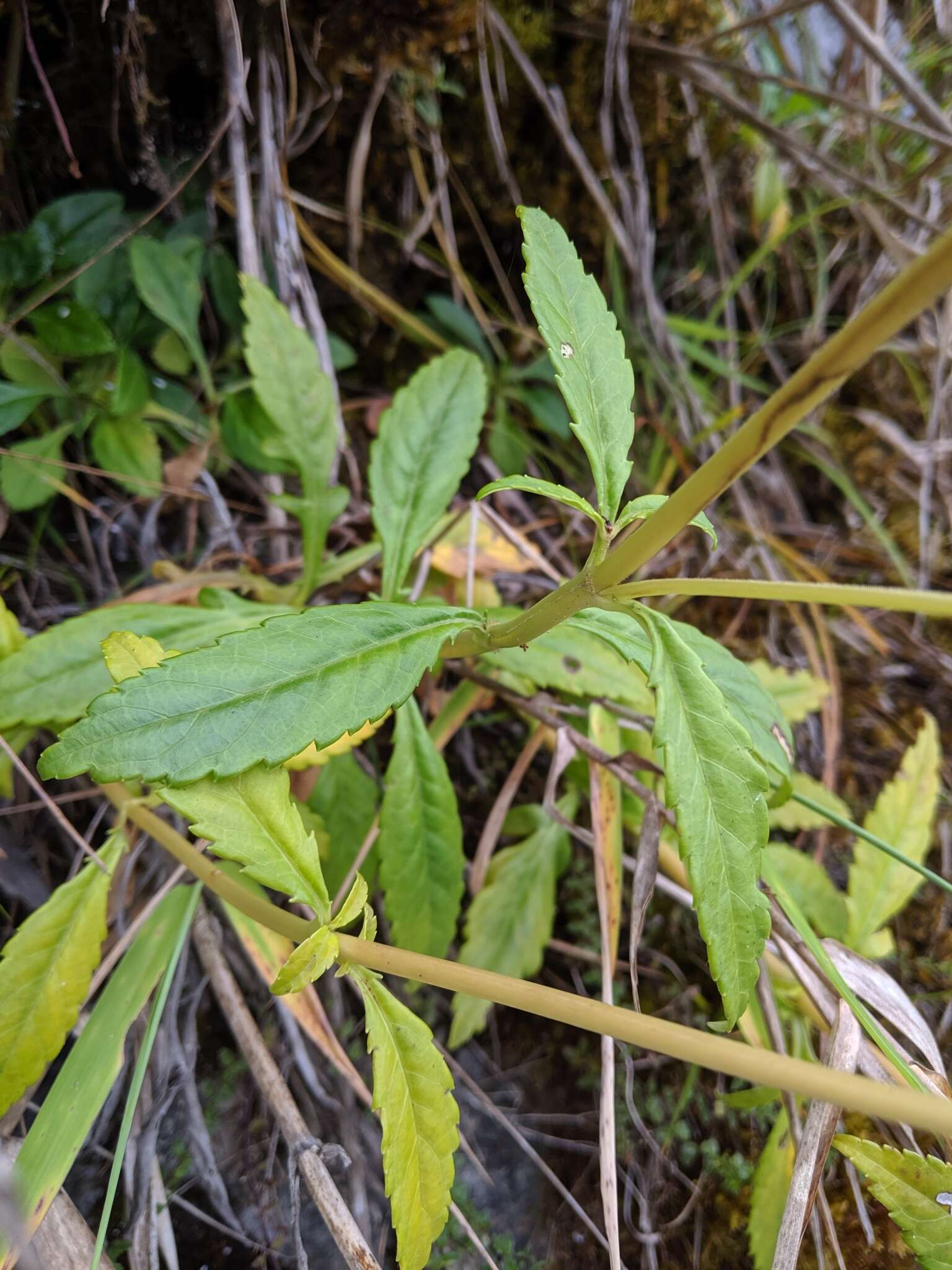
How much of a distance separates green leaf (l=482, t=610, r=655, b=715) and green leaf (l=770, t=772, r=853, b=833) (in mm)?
359

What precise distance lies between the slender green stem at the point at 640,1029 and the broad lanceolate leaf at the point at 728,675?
13.7 inches

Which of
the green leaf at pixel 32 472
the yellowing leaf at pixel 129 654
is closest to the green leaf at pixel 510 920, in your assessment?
the yellowing leaf at pixel 129 654

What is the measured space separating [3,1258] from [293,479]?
4.04 feet

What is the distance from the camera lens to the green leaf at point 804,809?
1305 millimetres

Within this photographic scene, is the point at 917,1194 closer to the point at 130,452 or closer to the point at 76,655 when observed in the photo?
the point at 76,655

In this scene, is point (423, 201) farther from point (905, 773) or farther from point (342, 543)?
point (905, 773)

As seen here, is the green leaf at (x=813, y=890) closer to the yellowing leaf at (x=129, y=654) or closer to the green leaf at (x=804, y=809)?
the green leaf at (x=804, y=809)

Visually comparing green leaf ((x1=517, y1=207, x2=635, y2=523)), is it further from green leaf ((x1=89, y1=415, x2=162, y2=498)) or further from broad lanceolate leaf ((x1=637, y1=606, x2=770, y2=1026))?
green leaf ((x1=89, y1=415, x2=162, y2=498))

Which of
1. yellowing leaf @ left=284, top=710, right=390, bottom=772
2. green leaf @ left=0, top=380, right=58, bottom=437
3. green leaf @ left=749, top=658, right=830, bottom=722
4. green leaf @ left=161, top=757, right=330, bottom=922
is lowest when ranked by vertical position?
green leaf @ left=749, top=658, right=830, bottom=722

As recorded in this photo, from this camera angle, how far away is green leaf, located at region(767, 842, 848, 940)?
4.17 feet

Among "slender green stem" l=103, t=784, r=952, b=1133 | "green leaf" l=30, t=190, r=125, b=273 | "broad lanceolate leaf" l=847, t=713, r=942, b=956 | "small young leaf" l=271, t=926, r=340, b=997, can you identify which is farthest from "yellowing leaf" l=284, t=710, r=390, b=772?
"green leaf" l=30, t=190, r=125, b=273

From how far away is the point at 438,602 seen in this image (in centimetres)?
107

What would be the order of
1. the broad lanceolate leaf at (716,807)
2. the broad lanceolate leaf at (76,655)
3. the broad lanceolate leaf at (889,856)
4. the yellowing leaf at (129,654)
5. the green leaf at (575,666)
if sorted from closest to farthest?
1. the broad lanceolate leaf at (716,807)
2. the yellowing leaf at (129,654)
3. the broad lanceolate leaf at (76,655)
4. the green leaf at (575,666)
5. the broad lanceolate leaf at (889,856)

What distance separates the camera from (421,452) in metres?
1.16
